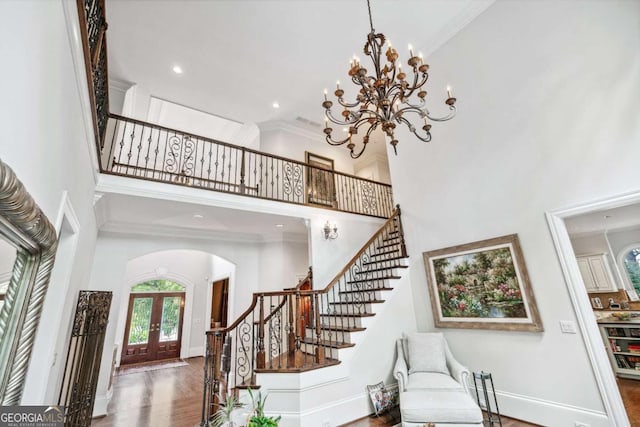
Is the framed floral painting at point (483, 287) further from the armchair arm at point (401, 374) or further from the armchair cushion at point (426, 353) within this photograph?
the armchair arm at point (401, 374)

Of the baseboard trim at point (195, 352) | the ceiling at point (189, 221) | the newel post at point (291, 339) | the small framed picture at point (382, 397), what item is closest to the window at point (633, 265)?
the small framed picture at point (382, 397)

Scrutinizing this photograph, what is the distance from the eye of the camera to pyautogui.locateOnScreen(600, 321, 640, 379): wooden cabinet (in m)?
4.38

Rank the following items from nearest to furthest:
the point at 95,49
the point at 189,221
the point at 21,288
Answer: the point at 21,288, the point at 95,49, the point at 189,221

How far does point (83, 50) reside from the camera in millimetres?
1933

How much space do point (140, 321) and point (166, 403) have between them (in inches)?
203

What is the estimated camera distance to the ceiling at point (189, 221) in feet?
14.2

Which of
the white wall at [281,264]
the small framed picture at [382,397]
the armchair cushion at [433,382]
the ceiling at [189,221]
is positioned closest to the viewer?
the armchair cushion at [433,382]

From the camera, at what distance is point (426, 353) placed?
12.6 ft

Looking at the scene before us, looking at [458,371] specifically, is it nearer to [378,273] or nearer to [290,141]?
[378,273]

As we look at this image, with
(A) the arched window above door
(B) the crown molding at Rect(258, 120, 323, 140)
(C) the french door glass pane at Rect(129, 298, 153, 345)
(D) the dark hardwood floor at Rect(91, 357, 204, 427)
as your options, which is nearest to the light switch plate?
(D) the dark hardwood floor at Rect(91, 357, 204, 427)

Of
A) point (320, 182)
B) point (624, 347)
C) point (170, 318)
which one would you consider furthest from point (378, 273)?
point (170, 318)

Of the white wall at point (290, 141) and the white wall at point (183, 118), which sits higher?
the white wall at point (183, 118)

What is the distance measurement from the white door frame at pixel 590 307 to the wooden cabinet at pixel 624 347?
2.32 meters

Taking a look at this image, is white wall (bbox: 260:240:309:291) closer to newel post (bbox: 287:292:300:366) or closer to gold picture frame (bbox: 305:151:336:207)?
gold picture frame (bbox: 305:151:336:207)
